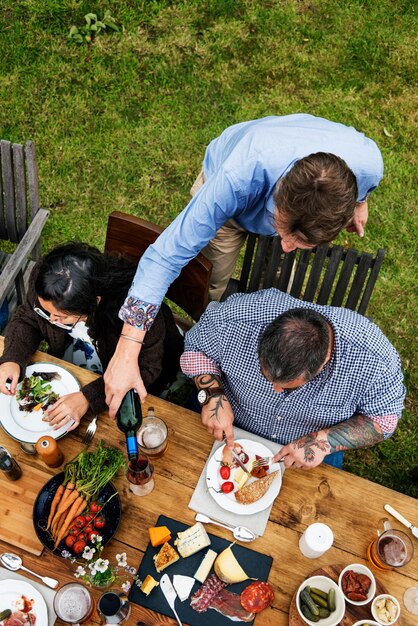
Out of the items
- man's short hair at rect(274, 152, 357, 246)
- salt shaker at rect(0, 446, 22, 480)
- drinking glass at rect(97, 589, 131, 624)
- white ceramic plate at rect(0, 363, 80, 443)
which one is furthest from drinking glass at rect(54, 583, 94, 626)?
man's short hair at rect(274, 152, 357, 246)

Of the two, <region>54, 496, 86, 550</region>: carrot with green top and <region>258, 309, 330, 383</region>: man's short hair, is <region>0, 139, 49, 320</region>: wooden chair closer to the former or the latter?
<region>54, 496, 86, 550</region>: carrot with green top

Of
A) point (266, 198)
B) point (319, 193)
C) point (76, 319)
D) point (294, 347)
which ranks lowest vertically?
point (76, 319)

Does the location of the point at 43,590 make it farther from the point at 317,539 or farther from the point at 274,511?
the point at 317,539

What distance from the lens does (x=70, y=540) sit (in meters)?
2.05

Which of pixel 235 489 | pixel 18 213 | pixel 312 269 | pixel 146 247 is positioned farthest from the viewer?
pixel 18 213

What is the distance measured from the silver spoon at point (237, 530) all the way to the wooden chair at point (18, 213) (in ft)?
5.36

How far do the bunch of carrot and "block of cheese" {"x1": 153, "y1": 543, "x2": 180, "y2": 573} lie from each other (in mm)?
323

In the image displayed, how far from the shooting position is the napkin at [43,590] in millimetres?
1990

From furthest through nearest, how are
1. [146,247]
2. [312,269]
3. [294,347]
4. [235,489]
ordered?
[312,269] → [146,247] → [235,489] → [294,347]

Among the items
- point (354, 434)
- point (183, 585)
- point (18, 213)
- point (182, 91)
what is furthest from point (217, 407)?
point (182, 91)

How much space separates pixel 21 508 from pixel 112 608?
21.7 inches

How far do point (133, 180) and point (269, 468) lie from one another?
296cm

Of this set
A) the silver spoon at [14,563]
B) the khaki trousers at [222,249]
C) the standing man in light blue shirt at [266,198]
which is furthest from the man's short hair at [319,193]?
the silver spoon at [14,563]

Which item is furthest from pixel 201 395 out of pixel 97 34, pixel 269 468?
pixel 97 34
